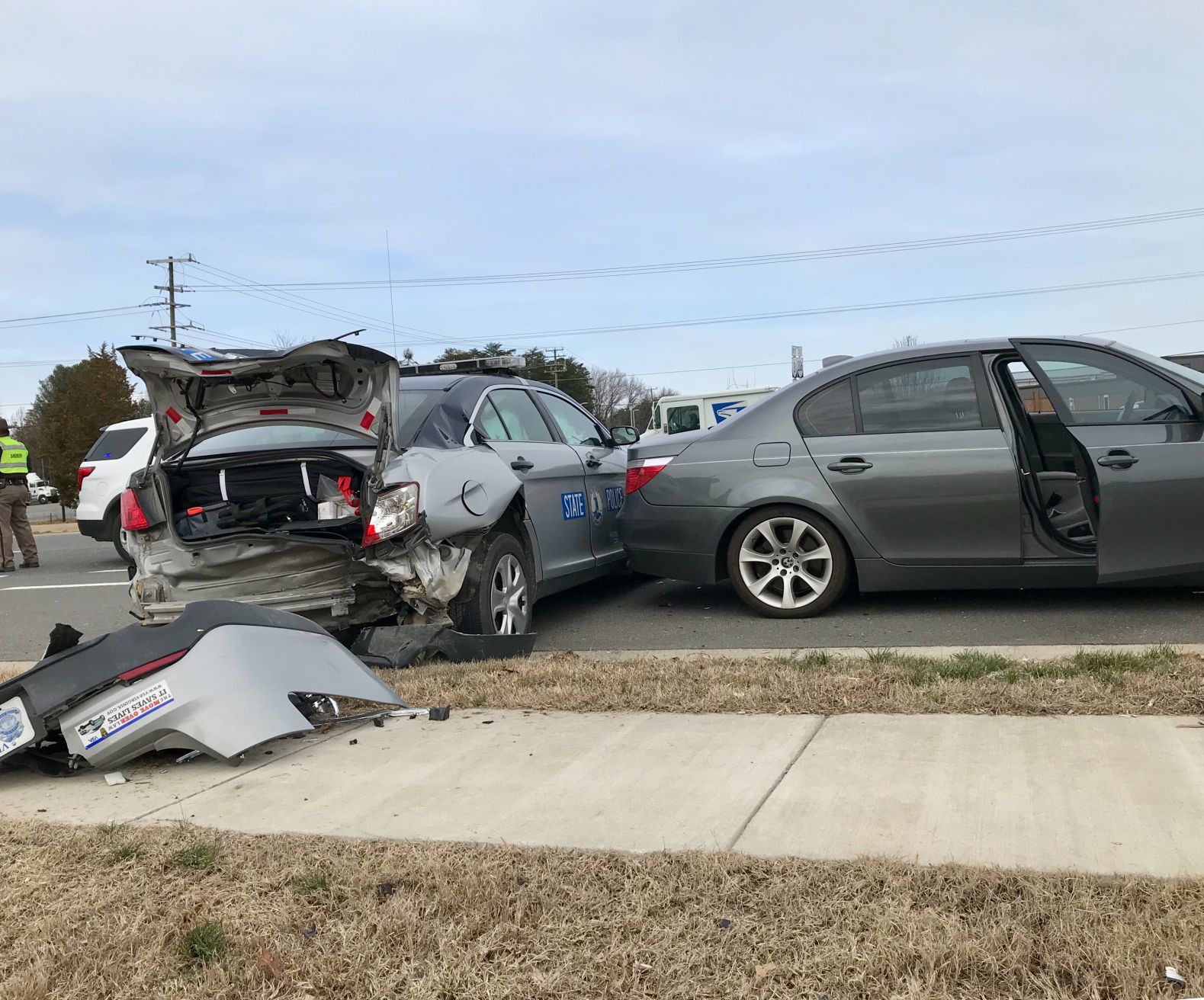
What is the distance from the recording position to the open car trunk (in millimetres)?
5590

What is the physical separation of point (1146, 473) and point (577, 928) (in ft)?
14.6

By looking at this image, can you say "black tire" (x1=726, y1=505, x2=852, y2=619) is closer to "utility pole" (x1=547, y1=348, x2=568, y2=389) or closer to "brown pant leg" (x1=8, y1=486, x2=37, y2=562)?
"brown pant leg" (x1=8, y1=486, x2=37, y2=562)

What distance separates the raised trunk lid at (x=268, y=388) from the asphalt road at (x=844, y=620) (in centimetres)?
186

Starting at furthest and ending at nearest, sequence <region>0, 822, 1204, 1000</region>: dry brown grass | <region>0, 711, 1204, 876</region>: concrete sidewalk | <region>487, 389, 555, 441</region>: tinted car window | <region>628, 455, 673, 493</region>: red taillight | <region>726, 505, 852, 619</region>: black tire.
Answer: <region>628, 455, 673, 493</region>: red taillight, <region>487, 389, 555, 441</region>: tinted car window, <region>726, 505, 852, 619</region>: black tire, <region>0, 711, 1204, 876</region>: concrete sidewalk, <region>0, 822, 1204, 1000</region>: dry brown grass

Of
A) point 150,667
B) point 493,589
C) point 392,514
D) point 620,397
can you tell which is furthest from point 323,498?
point 620,397

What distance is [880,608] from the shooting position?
676 centimetres

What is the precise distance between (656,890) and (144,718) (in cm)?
209

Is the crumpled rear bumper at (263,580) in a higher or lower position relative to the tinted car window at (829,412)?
lower

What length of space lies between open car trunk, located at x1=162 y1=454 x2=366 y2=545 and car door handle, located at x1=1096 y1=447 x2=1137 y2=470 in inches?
152

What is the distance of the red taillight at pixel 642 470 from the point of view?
684 centimetres

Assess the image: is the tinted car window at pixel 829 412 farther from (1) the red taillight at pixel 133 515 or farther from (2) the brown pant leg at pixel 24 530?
(2) the brown pant leg at pixel 24 530

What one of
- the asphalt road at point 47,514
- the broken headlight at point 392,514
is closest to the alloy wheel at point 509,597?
the broken headlight at point 392,514

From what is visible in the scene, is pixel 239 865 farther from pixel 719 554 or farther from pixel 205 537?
pixel 719 554

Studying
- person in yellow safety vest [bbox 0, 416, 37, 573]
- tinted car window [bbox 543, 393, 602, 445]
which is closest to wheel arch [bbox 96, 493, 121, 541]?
person in yellow safety vest [bbox 0, 416, 37, 573]
